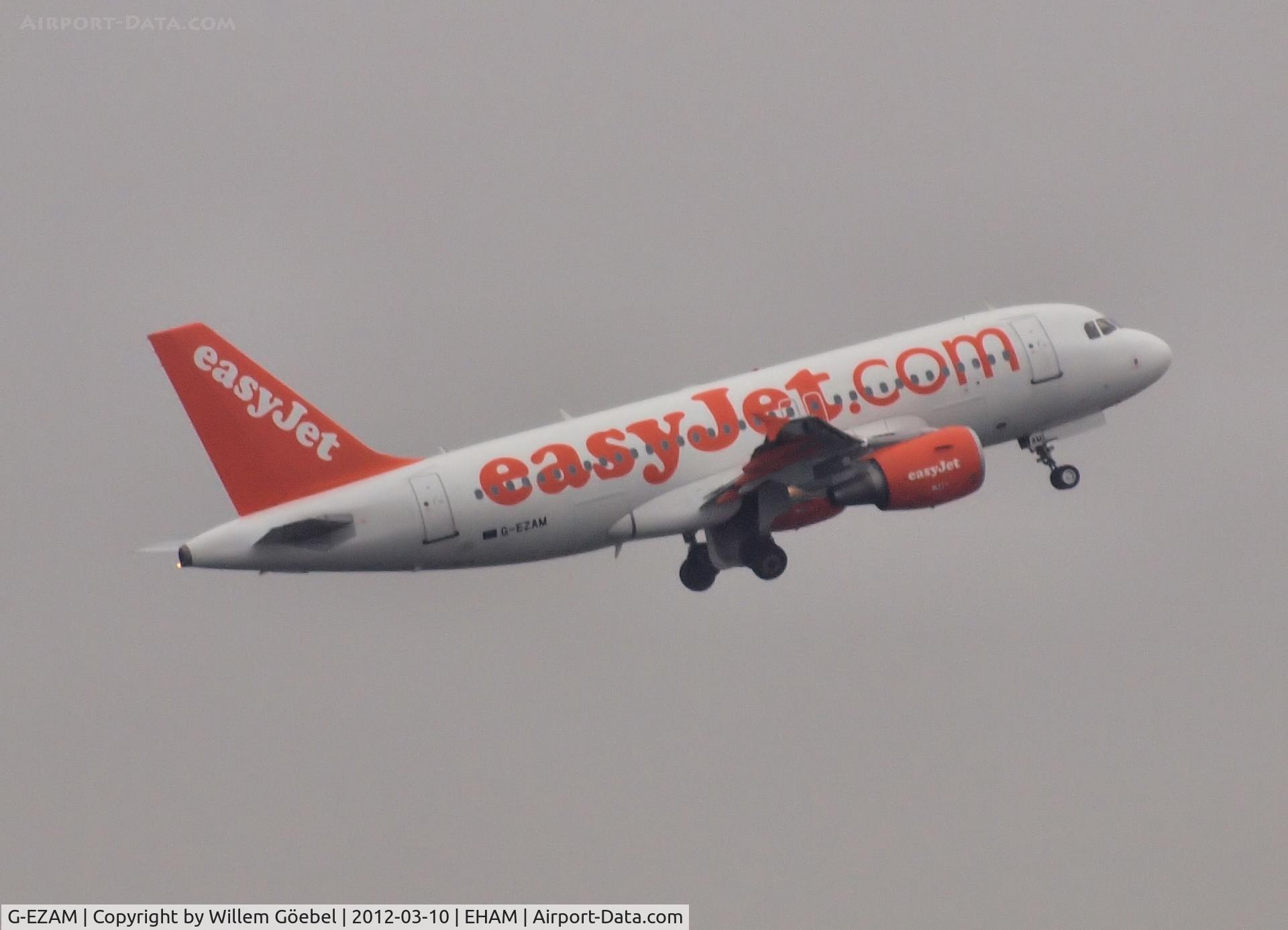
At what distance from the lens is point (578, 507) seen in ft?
203

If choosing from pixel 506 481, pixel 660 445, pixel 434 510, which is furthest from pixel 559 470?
pixel 434 510

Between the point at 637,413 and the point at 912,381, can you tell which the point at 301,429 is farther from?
the point at 912,381

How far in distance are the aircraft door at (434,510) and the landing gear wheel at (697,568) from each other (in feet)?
32.4

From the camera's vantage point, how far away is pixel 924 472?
62.6 m

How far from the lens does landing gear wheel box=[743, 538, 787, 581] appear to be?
65688mm

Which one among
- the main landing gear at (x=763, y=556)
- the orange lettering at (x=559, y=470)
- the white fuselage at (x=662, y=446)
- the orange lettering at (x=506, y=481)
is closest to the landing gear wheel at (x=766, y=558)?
the main landing gear at (x=763, y=556)

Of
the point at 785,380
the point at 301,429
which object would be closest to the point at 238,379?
the point at 301,429

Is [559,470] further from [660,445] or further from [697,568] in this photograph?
[697,568]

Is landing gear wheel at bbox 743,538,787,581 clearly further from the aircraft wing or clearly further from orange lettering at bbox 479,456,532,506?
orange lettering at bbox 479,456,532,506

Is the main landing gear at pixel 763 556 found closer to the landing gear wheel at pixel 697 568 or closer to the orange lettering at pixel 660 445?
the landing gear wheel at pixel 697 568

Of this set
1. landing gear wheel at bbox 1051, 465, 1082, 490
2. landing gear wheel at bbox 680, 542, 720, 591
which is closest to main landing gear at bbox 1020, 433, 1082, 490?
landing gear wheel at bbox 1051, 465, 1082, 490

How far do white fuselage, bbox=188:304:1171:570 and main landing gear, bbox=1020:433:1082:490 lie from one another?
762 millimetres

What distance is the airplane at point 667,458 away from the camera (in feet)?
197

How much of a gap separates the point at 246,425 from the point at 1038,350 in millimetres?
23246
